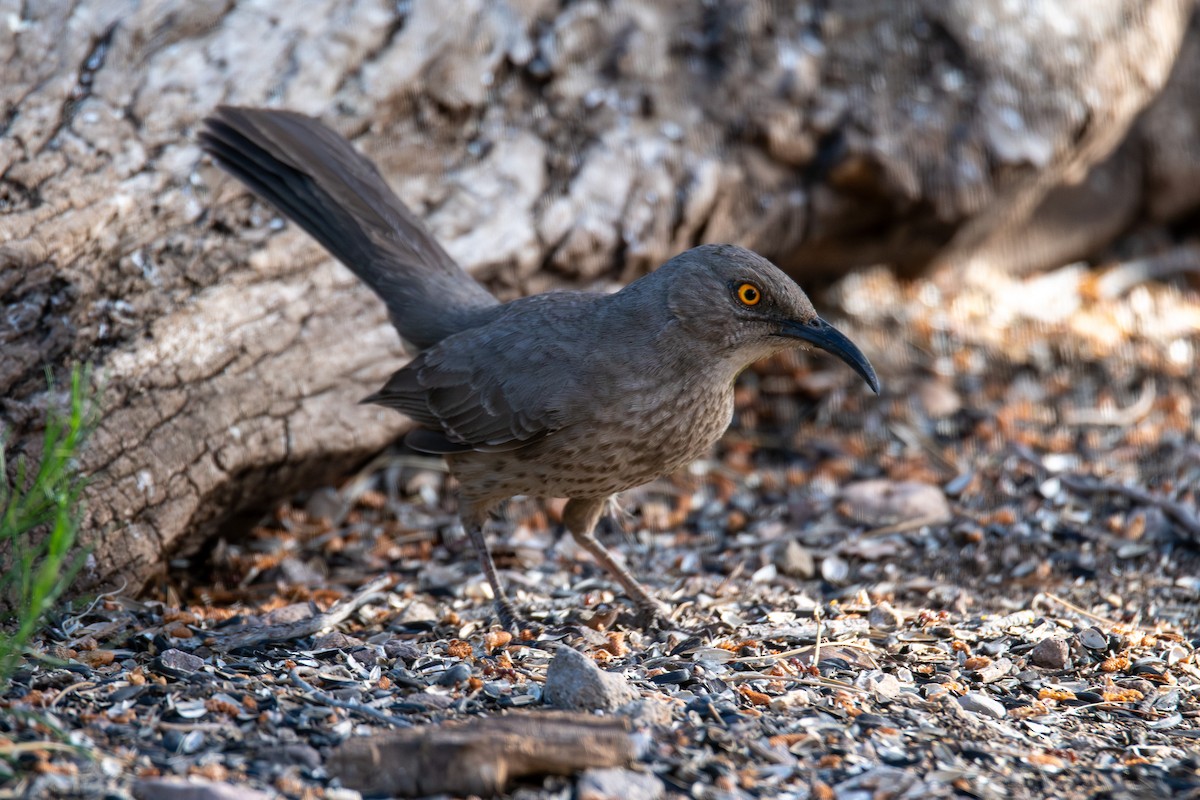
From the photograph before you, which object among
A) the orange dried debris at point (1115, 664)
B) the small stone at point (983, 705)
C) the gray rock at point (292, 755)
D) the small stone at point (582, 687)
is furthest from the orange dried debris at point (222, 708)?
the orange dried debris at point (1115, 664)

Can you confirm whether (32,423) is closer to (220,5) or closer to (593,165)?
(220,5)

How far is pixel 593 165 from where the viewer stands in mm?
5613

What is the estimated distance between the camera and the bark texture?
4441 mm

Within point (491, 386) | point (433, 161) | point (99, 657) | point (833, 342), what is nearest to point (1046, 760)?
point (833, 342)

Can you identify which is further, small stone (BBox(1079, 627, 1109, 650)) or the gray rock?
small stone (BBox(1079, 627, 1109, 650))

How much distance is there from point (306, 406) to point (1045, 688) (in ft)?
9.76

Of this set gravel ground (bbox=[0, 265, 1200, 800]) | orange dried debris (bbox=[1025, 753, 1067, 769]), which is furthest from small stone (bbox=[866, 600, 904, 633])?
orange dried debris (bbox=[1025, 753, 1067, 769])

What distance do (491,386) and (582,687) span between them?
4.89 ft

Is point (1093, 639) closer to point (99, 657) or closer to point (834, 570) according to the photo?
point (834, 570)

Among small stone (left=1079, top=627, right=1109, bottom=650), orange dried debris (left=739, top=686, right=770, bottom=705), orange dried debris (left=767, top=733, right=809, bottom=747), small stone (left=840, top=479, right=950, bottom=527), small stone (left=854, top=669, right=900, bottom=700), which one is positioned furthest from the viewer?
small stone (left=840, top=479, right=950, bottom=527)

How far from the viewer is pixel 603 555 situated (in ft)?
15.2

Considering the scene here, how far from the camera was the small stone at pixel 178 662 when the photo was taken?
3.47 metres

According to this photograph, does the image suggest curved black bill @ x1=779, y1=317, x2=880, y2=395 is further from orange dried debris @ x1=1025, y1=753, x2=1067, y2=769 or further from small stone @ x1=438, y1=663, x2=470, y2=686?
small stone @ x1=438, y1=663, x2=470, y2=686

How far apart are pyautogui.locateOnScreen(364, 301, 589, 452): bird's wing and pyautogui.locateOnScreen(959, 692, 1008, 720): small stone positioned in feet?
5.15
